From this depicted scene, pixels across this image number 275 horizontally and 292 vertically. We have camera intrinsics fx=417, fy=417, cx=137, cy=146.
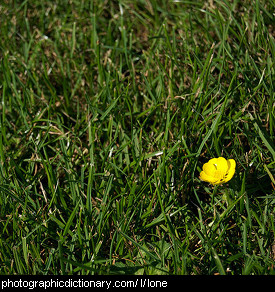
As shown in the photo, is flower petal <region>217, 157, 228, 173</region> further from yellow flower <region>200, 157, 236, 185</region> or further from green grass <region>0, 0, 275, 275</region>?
green grass <region>0, 0, 275, 275</region>

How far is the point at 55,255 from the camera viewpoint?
2.03 meters

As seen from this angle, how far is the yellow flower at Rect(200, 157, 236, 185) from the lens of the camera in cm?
202

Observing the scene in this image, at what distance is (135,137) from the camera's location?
96.9 inches

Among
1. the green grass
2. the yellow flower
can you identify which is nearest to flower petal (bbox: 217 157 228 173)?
the yellow flower

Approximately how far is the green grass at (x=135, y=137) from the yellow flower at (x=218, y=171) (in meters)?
0.09

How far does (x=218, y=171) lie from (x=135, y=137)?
1.96 ft

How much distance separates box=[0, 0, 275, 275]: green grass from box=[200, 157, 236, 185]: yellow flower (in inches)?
3.7

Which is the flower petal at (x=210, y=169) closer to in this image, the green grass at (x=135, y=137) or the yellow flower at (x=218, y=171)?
the yellow flower at (x=218, y=171)

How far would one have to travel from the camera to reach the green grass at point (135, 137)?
79.6 inches

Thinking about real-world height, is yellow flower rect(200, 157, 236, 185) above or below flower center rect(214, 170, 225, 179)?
below

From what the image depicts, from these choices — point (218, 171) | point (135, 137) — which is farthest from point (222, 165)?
point (135, 137)

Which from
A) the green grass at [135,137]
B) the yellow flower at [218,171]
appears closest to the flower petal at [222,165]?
the yellow flower at [218,171]

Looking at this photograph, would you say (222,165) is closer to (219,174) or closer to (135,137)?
(219,174)
